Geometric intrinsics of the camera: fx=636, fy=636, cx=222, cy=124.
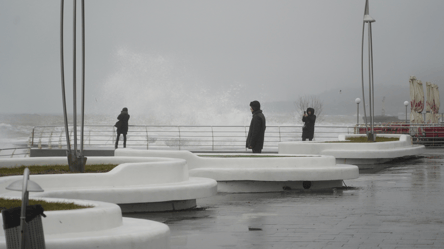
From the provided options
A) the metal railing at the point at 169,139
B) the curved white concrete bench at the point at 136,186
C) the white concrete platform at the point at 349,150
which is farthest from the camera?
the metal railing at the point at 169,139

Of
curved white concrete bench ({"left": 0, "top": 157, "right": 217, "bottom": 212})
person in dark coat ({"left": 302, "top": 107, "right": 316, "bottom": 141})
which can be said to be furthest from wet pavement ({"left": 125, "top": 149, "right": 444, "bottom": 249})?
person in dark coat ({"left": 302, "top": 107, "right": 316, "bottom": 141})

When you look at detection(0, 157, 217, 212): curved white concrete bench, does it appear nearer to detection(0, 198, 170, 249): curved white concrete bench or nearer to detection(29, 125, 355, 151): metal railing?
detection(0, 198, 170, 249): curved white concrete bench

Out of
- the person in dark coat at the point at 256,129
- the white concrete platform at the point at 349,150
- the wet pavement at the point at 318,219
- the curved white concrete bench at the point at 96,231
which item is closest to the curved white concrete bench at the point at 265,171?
the wet pavement at the point at 318,219

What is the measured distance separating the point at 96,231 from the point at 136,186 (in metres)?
3.56

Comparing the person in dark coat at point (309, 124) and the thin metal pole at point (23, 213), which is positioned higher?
the person in dark coat at point (309, 124)

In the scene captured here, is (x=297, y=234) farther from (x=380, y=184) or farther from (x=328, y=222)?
(x=380, y=184)

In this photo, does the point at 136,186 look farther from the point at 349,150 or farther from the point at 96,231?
the point at 349,150

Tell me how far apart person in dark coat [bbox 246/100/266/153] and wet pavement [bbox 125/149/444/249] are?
83.0 inches

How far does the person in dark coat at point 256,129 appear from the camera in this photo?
13570mm

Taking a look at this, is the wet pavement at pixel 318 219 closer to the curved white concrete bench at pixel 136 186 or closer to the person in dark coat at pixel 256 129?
the curved white concrete bench at pixel 136 186

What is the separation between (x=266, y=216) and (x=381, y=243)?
241 centimetres

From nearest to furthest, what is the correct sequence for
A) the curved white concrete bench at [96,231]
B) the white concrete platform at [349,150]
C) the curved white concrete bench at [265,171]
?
the curved white concrete bench at [96,231] → the curved white concrete bench at [265,171] → the white concrete platform at [349,150]

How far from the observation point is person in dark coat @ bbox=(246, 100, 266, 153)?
534 inches

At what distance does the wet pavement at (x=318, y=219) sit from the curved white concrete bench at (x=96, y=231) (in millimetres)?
1101
